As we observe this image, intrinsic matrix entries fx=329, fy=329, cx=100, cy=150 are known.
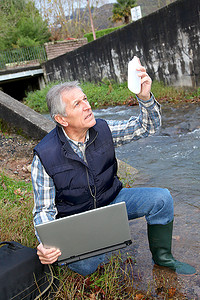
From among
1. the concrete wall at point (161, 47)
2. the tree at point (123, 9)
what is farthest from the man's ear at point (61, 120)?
the tree at point (123, 9)

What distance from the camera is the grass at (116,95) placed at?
31.4ft

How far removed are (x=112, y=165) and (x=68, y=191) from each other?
0.37 m

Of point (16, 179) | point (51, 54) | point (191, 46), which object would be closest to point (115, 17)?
point (51, 54)

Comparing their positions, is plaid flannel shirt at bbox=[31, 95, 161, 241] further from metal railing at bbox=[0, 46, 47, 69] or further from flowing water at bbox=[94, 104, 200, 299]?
metal railing at bbox=[0, 46, 47, 69]

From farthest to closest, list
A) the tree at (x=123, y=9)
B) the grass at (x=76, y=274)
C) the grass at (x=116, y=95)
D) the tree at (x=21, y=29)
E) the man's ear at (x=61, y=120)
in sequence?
the tree at (x=123, y=9) < the tree at (x=21, y=29) < the grass at (x=116, y=95) < the man's ear at (x=61, y=120) < the grass at (x=76, y=274)

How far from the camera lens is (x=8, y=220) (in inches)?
115

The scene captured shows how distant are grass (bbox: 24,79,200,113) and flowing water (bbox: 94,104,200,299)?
3.85 feet

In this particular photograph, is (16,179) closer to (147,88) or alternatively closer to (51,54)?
(147,88)

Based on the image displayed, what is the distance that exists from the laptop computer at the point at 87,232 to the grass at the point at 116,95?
743 centimetres

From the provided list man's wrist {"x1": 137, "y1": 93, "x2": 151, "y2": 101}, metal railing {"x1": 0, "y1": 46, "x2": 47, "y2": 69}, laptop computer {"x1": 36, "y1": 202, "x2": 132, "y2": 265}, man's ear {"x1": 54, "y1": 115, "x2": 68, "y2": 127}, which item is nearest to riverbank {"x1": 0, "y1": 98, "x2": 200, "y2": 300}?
laptop computer {"x1": 36, "y1": 202, "x2": 132, "y2": 265}

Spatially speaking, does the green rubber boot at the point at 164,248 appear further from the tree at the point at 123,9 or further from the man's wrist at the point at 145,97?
the tree at the point at 123,9

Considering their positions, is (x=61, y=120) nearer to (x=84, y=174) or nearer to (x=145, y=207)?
(x=84, y=174)

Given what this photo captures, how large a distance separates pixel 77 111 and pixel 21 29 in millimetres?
28587

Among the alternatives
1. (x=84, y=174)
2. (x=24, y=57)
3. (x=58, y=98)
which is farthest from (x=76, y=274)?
(x=24, y=57)
